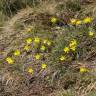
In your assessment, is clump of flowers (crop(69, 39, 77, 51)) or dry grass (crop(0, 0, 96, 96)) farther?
clump of flowers (crop(69, 39, 77, 51))

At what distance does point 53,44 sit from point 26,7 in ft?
4.34

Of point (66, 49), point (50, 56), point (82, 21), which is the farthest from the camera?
point (82, 21)

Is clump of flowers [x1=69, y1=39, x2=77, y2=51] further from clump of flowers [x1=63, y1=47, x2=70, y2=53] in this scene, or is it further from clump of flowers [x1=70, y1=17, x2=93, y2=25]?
clump of flowers [x1=70, y1=17, x2=93, y2=25]

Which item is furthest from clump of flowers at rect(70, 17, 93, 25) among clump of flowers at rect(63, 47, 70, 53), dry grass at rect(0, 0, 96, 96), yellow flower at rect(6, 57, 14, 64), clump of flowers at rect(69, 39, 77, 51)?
Result: yellow flower at rect(6, 57, 14, 64)

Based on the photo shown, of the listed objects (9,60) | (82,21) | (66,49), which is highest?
(82,21)

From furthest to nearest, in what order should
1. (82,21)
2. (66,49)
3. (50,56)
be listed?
(82,21), (50,56), (66,49)

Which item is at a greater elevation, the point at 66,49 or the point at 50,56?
the point at 66,49

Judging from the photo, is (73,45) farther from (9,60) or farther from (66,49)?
(9,60)

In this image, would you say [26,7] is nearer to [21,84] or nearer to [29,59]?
[29,59]

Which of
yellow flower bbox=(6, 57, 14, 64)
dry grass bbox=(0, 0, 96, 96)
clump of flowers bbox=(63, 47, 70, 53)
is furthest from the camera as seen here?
yellow flower bbox=(6, 57, 14, 64)

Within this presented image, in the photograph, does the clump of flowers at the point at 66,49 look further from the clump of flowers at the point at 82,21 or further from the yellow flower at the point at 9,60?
the yellow flower at the point at 9,60

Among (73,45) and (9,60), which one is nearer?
(73,45)

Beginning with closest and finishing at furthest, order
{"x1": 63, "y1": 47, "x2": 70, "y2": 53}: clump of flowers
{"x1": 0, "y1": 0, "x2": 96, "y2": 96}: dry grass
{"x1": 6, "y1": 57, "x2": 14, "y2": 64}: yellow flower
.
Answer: {"x1": 0, "y1": 0, "x2": 96, "y2": 96}: dry grass, {"x1": 63, "y1": 47, "x2": 70, "y2": 53}: clump of flowers, {"x1": 6, "y1": 57, "x2": 14, "y2": 64}: yellow flower

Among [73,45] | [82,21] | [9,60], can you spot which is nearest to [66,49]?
[73,45]
